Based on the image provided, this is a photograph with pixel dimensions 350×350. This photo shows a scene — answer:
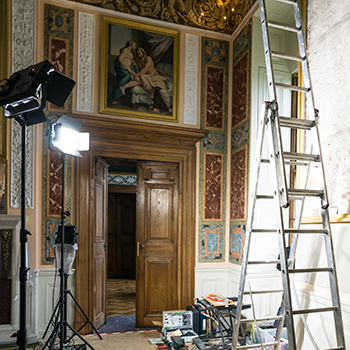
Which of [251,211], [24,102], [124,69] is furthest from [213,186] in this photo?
[24,102]

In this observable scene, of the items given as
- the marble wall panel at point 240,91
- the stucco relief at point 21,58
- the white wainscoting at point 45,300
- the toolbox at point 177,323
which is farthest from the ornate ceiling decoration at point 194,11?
the toolbox at point 177,323

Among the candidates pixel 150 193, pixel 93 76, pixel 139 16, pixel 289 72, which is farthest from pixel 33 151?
pixel 289 72

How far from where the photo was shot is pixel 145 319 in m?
4.31

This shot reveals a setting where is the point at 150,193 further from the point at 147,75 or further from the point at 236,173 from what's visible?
the point at 147,75

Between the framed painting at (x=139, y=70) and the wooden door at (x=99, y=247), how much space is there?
2.92ft

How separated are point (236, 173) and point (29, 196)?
262 cm

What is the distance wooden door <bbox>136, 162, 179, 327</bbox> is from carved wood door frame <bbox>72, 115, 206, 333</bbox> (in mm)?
129

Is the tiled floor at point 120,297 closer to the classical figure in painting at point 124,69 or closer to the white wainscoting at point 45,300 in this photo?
the white wainscoting at point 45,300

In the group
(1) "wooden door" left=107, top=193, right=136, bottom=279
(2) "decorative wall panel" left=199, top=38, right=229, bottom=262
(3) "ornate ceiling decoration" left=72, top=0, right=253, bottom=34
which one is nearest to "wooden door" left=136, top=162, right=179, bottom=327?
(2) "decorative wall panel" left=199, top=38, right=229, bottom=262

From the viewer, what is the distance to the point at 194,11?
14.6 ft

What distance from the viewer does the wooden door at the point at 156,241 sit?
4367mm

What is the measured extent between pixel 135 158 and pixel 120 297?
3129 mm

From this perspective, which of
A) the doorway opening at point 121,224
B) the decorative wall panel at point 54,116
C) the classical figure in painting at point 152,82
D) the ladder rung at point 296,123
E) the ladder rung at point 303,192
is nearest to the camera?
the ladder rung at point 303,192

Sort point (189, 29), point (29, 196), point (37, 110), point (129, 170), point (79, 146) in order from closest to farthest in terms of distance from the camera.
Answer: point (37, 110), point (79, 146), point (29, 196), point (189, 29), point (129, 170)
